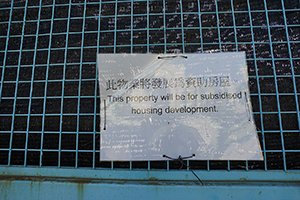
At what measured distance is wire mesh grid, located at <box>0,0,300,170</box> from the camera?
162 cm

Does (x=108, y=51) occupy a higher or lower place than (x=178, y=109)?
higher

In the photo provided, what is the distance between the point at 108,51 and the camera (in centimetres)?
176

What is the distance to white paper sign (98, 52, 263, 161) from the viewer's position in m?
1.57

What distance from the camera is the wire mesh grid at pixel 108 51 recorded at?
162cm

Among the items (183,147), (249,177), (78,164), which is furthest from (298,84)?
(78,164)

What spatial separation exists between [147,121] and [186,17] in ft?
4.15

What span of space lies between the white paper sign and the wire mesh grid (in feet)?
0.35

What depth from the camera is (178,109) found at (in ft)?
5.26

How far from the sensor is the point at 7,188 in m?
1.60

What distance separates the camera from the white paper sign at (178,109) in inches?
61.8

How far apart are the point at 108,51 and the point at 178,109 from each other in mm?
1022

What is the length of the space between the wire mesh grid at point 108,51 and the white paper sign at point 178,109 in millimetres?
106

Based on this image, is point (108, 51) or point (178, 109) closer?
point (178, 109)

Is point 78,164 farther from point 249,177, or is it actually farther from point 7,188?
point 249,177
